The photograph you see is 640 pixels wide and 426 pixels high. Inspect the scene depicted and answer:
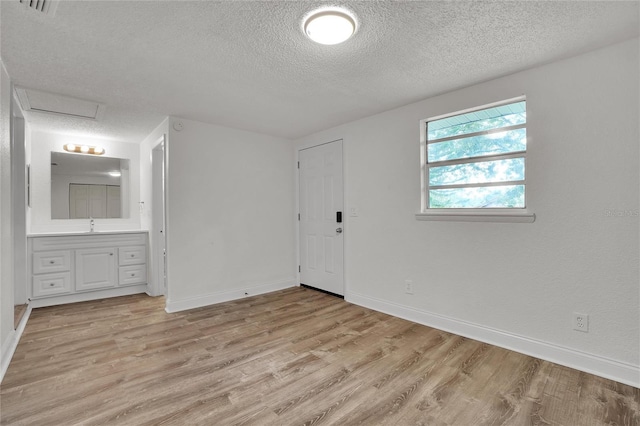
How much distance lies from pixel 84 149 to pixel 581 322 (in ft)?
20.1

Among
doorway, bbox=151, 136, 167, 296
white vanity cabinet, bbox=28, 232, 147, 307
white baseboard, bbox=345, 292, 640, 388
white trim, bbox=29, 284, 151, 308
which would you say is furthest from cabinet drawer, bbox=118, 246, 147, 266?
white baseboard, bbox=345, 292, 640, 388

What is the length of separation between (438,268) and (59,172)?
5226 mm

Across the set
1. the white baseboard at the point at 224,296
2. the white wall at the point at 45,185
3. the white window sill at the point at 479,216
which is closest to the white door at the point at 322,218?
the white baseboard at the point at 224,296

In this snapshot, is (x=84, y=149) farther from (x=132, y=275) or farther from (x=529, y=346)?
(x=529, y=346)

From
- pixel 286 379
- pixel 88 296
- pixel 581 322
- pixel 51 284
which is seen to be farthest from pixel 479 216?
pixel 51 284

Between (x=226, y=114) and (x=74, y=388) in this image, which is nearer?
(x=74, y=388)

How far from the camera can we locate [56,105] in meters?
3.12

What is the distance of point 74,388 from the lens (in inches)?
A: 77.7

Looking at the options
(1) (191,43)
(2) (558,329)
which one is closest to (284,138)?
(1) (191,43)

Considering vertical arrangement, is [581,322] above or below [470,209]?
below

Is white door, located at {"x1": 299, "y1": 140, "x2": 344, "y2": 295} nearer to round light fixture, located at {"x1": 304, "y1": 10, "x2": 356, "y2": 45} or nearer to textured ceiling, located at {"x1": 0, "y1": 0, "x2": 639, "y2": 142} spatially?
textured ceiling, located at {"x1": 0, "y1": 0, "x2": 639, "y2": 142}

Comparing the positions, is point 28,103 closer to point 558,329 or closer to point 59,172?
point 59,172

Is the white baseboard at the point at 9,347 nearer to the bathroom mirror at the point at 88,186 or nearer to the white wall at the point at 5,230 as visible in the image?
the white wall at the point at 5,230

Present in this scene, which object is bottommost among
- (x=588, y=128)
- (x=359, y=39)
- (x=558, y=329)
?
(x=558, y=329)
